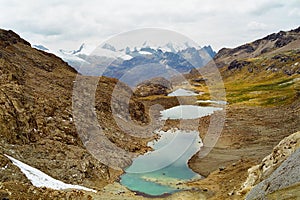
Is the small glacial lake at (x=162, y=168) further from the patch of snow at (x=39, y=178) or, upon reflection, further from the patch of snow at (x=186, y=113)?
the patch of snow at (x=186, y=113)

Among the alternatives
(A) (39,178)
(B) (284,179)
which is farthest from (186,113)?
(B) (284,179)

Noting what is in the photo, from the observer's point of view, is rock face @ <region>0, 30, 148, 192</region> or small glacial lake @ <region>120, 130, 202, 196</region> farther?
small glacial lake @ <region>120, 130, 202, 196</region>

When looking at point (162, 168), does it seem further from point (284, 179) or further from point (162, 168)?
point (284, 179)

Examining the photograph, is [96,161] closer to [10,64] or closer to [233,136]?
[10,64]

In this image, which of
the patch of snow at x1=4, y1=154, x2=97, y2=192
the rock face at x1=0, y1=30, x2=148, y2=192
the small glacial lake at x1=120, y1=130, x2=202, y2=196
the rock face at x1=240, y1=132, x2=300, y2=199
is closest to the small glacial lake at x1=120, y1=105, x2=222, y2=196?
the small glacial lake at x1=120, y1=130, x2=202, y2=196

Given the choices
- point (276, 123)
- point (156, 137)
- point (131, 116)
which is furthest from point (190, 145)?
point (276, 123)

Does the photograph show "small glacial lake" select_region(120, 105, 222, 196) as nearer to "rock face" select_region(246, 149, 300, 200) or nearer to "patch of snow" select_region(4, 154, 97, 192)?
"patch of snow" select_region(4, 154, 97, 192)

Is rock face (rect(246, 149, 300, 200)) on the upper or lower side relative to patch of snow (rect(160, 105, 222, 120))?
upper
